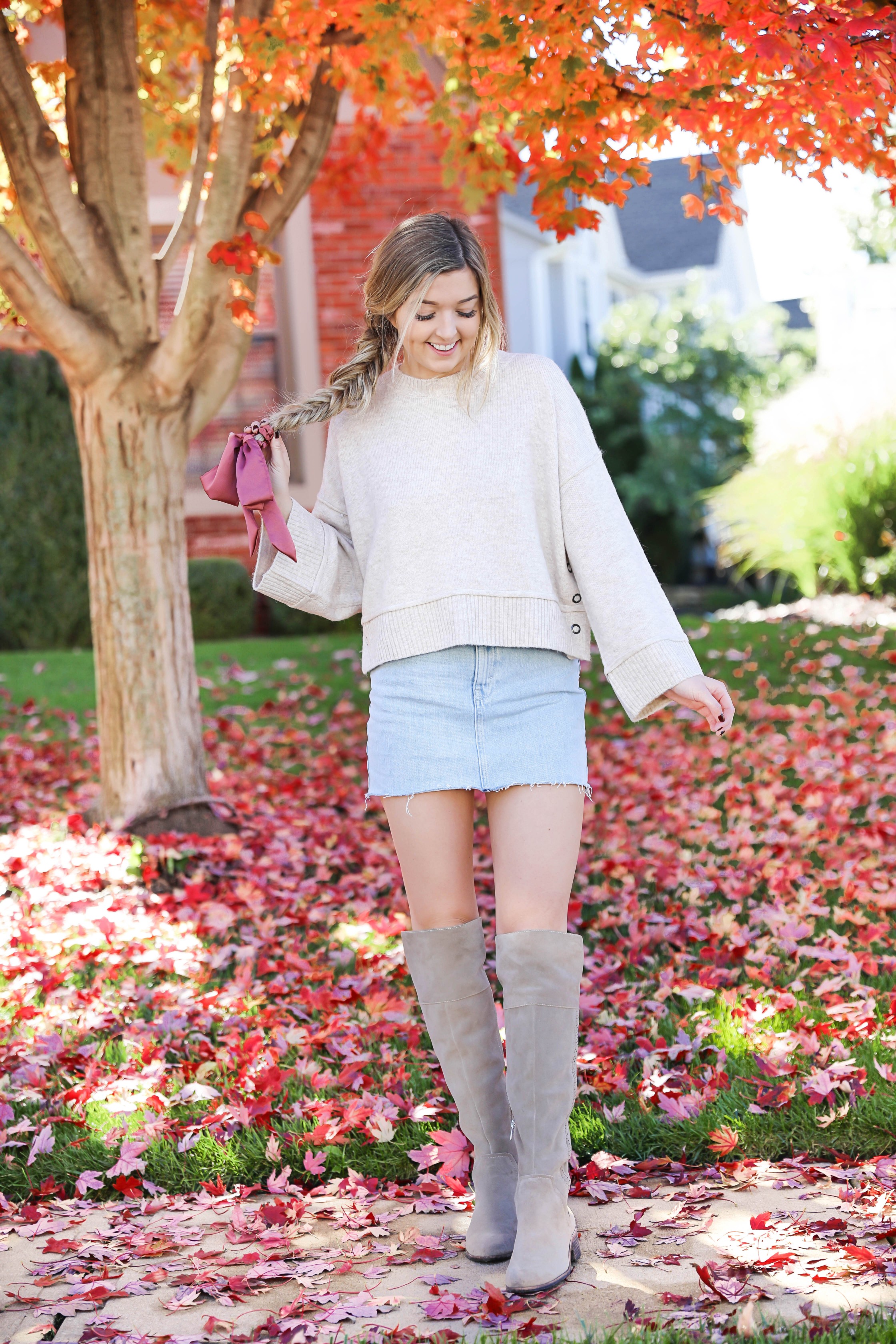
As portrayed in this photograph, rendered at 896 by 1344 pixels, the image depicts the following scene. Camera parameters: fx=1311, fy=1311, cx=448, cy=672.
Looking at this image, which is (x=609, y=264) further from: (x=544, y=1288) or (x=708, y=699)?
(x=544, y=1288)

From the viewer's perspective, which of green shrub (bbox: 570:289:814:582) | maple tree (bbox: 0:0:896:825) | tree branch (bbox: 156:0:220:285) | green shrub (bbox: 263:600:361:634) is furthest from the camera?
green shrub (bbox: 570:289:814:582)

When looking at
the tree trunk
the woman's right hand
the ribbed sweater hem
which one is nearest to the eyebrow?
the woman's right hand

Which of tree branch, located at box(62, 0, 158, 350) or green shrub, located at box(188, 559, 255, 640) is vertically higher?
tree branch, located at box(62, 0, 158, 350)

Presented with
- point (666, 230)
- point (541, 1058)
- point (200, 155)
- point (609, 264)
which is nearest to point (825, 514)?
point (200, 155)

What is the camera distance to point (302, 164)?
5023mm

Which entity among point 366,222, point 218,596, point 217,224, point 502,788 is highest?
A: point 366,222

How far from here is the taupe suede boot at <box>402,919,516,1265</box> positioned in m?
2.44

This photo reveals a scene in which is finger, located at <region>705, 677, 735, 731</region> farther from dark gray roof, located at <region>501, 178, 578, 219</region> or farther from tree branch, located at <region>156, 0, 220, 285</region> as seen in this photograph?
dark gray roof, located at <region>501, 178, 578, 219</region>

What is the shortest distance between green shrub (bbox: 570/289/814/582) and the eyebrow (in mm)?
11861

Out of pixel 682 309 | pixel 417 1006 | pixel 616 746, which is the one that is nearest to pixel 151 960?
pixel 417 1006

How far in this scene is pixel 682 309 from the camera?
1619 cm

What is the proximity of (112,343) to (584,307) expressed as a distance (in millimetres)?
13399

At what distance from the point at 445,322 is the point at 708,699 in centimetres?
83

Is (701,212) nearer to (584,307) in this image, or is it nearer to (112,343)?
(112,343)
